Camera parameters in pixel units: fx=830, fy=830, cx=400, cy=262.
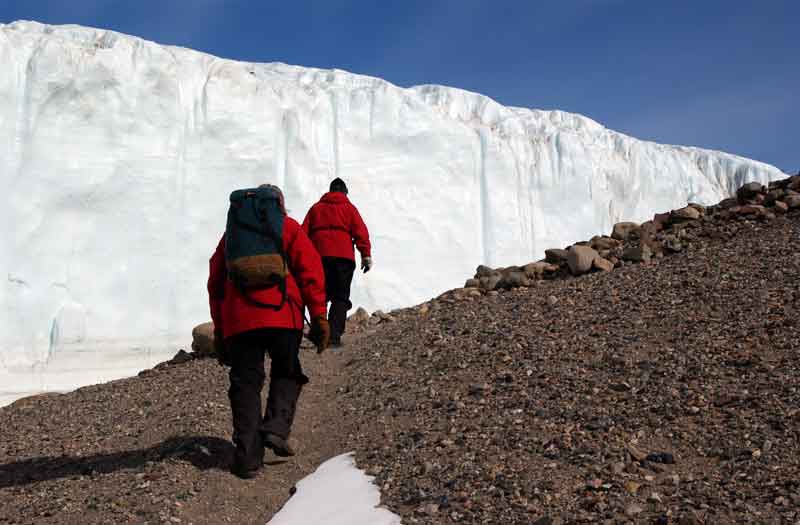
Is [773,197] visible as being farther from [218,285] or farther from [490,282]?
[218,285]

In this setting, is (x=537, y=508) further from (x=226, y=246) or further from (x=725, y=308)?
(x=725, y=308)

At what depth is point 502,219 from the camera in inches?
758

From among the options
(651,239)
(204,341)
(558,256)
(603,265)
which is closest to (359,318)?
(204,341)

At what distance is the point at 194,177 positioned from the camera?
1589 cm

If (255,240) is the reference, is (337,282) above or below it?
below

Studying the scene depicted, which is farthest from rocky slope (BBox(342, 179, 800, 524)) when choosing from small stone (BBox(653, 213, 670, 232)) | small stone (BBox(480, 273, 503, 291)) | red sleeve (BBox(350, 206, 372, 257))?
small stone (BBox(653, 213, 670, 232))

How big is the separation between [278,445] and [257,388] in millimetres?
265

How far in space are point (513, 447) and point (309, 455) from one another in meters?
1.05

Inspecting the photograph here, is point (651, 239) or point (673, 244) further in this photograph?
point (651, 239)

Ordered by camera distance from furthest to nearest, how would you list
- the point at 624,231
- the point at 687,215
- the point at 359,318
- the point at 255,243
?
1. the point at 359,318
2. the point at 624,231
3. the point at 687,215
4. the point at 255,243

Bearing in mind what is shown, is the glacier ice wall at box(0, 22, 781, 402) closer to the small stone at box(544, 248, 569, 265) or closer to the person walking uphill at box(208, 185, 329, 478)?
the small stone at box(544, 248, 569, 265)

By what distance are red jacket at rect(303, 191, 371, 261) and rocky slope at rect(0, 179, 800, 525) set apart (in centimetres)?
74

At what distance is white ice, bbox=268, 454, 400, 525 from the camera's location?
2.87m

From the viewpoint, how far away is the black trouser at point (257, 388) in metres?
3.45
